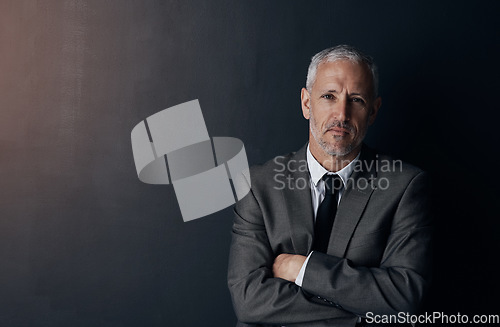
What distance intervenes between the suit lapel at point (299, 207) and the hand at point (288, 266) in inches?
2.4

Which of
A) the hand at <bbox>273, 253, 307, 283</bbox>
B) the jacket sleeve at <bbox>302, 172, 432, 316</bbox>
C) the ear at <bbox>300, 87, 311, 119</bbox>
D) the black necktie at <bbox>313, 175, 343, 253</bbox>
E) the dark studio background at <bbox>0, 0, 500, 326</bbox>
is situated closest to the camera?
the jacket sleeve at <bbox>302, 172, 432, 316</bbox>

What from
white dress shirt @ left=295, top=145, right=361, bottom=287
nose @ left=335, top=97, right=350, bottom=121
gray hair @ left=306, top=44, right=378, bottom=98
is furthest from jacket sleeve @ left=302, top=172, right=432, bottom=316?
gray hair @ left=306, top=44, right=378, bottom=98

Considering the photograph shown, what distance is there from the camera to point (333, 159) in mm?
1710

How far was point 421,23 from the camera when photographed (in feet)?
6.64

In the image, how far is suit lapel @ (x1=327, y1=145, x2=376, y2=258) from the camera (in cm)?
159

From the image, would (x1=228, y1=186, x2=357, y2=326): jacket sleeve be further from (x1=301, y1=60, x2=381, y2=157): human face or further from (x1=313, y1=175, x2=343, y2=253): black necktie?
(x1=301, y1=60, x2=381, y2=157): human face

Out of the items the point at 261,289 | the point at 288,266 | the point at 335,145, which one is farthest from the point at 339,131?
the point at 261,289

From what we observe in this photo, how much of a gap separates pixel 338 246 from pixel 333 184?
23cm

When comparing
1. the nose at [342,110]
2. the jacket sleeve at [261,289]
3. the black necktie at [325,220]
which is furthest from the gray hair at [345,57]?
the jacket sleeve at [261,289]

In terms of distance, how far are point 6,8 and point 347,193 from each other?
157 cm

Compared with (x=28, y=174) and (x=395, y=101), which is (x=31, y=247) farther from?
(x=395, y=101)

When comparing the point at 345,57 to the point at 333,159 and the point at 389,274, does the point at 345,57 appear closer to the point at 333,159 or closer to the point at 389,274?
the point at 333,159

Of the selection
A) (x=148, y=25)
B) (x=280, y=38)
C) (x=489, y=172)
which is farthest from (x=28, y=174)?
(x=489, y=172)

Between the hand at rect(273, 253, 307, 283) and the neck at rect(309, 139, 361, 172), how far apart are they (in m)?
0.36
